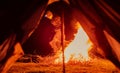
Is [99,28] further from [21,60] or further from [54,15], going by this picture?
[21,60]

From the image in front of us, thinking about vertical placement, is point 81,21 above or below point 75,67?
above

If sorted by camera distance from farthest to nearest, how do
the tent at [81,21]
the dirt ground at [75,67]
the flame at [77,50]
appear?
the dirt ground at [75,67], the flame at [77,50], the tent at [81,21]

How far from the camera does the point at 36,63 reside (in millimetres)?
4617

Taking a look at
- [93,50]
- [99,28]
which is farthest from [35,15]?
[93,50]

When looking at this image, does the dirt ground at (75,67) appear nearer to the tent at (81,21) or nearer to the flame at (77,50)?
the flame at (77,50)

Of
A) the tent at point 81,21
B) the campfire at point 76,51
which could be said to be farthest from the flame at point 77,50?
the tent at point 81,21

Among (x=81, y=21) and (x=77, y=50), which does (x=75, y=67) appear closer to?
(x=77, y=50)

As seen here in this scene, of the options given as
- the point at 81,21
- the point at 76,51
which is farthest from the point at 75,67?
the point at 81,21

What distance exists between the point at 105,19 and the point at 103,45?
365 millimetres

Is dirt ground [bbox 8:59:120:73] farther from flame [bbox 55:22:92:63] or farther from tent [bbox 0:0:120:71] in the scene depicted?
tent [bbox 0:0:120:71]

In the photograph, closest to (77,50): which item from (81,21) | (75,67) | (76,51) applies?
(76,51)

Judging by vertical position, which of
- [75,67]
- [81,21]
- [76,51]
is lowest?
[75,67]

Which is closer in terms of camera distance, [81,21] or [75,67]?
[81,21]

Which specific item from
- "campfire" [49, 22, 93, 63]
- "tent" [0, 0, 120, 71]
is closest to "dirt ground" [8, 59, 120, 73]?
"campfire" [49, 22, 93, 63]
